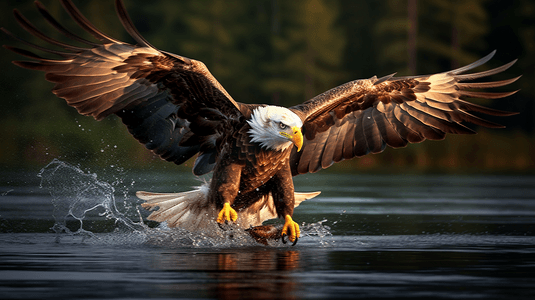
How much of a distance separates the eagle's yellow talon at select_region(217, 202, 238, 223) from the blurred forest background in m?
24.0

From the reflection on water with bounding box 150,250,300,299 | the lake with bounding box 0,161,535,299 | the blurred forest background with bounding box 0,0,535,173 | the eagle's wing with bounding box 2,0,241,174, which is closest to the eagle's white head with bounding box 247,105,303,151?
the eagle's wing with bounding box 2,0,241,174

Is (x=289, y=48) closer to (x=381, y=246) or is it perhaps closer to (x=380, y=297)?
(x=381, y=246)

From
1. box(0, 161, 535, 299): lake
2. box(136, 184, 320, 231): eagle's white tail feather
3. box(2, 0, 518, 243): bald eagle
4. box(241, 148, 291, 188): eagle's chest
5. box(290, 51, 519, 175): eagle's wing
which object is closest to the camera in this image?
box(0, 161, 535, 299): lake

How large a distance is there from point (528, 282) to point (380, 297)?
1.18m

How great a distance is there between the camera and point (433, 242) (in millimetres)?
8211

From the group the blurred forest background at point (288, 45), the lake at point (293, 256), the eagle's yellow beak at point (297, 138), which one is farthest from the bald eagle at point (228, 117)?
the blurred forest background at point (288, 45)

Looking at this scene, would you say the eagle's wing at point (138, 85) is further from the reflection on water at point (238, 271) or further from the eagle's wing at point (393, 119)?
the reflection on water at point (238, 271)

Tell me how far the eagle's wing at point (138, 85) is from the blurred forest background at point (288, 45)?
23.4 m

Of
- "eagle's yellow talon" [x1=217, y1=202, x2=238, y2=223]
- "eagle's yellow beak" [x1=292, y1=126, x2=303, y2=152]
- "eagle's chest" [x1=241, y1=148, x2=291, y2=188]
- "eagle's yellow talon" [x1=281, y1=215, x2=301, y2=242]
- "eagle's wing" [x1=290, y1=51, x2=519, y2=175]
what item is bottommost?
"eagle's yellow talon" [x1=281, y1=215, x2=301, y2=242]

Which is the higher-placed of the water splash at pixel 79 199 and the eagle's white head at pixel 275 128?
the eagle's white head at pixel 275 128

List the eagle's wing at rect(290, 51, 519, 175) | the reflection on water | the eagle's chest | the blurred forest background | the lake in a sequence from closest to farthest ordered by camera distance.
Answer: the reflection on water < the lake < the eagle's chest < the eagle's wing at rect(290, 51, 519, 175) < the blurred forest background

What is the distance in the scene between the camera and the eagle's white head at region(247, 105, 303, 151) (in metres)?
8.17

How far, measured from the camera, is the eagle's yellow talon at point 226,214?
8.38 metres

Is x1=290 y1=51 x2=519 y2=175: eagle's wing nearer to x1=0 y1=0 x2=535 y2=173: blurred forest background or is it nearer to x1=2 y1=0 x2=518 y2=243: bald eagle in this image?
x1=2 y1=0 x2=518 y2=243: bald eagle
